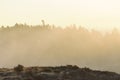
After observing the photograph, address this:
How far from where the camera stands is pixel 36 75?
5319 centimetres

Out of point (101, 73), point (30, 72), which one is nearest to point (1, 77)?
point (30, 72)

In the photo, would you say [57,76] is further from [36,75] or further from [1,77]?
[1,77]

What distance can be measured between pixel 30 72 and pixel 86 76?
653cm

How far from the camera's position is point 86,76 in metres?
54.6

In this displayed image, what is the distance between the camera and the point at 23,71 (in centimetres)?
5647

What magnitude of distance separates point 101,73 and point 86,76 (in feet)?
14.4

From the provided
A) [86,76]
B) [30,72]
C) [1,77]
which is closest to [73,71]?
[86,76]

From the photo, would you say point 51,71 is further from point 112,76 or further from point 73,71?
point 112,76

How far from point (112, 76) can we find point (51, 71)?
7.47m

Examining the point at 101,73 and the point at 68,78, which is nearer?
the point at 68,78

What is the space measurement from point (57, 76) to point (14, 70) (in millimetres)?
7211

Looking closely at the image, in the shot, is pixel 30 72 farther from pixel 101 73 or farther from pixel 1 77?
pixel 101 73

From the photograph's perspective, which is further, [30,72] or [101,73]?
[101,73]

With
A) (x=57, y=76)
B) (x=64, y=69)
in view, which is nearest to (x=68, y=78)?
(x=57, y=76)
